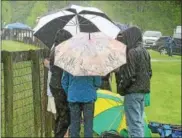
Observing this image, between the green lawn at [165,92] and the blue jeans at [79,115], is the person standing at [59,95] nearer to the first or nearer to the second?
the blue jeans at [79,115]

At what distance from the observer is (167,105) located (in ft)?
25.3

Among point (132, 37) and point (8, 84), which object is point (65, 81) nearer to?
point (8, 84)

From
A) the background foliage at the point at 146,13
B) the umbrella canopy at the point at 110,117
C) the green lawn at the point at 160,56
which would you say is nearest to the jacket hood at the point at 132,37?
the umbrella canopy at the point at 110,117

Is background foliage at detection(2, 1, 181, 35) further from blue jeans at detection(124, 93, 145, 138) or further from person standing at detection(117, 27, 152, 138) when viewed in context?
person standing at detection(117, 27, 152, 138)

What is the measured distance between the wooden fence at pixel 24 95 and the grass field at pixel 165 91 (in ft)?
0.16

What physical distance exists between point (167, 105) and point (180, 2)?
10.7 ft

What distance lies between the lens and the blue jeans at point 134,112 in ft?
13.6

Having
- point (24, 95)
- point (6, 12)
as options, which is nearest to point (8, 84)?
point (24, 95)

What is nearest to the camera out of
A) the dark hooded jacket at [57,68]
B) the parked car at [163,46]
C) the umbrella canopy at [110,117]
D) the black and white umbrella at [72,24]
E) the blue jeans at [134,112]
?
the dark hooded jacket at [57,68]

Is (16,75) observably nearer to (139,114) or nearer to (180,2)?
(139,114)

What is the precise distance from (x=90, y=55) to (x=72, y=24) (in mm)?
954

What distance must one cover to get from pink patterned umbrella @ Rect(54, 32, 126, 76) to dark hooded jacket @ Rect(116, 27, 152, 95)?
8.3 inches

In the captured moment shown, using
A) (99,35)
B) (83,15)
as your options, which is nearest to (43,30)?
(83,15)

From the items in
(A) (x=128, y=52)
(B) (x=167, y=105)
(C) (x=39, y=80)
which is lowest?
(B) (x=167, y=105)
